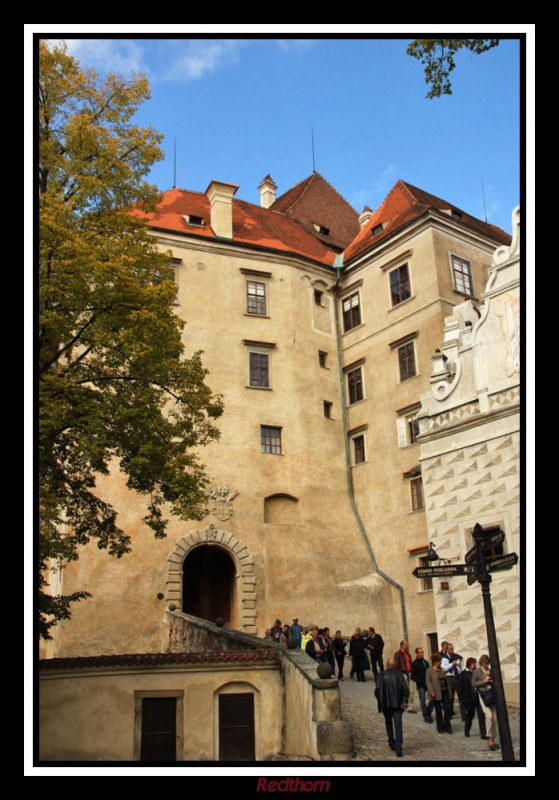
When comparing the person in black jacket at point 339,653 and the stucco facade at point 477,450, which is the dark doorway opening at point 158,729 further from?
the stucco facade at point 477,450

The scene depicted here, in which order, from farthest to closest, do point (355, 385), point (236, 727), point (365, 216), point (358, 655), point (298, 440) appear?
point (365, 216)
point (355, 385)
point (298, 440)
point (358, 655)
point (236, 727)

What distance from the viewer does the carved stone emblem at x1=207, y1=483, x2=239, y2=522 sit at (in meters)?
27.9

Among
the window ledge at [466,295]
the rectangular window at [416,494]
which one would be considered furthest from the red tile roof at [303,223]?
the rectangular window at [416,494]

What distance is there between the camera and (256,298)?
32.1 m

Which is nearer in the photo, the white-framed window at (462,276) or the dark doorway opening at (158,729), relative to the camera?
the dark doorway opening at (158,729)

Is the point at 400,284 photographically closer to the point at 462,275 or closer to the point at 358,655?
the point at 462,275

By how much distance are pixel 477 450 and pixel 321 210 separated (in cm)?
2389

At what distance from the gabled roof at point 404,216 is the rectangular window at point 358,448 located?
758 cm

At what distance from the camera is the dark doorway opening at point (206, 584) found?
30891mm

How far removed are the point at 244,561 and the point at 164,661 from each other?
1160cm

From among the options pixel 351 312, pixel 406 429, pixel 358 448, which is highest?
pixel 351 312

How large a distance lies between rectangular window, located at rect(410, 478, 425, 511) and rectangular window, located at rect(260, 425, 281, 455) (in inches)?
200

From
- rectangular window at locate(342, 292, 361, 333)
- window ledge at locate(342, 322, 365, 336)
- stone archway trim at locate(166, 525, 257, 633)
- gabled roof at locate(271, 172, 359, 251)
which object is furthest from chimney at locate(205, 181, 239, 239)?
stone archway trim at locate(166, 525, 257, 633)

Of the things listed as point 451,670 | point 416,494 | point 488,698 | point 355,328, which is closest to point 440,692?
point 451,670
